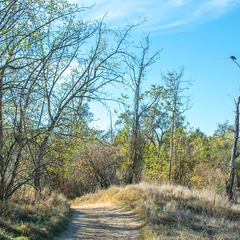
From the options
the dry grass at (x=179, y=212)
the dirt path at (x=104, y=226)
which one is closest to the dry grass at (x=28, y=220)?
the dirt path at (x=104, y=226)

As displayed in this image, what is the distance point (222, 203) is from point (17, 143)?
30.3ft

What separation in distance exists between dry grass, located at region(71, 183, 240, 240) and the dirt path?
17.4 inches

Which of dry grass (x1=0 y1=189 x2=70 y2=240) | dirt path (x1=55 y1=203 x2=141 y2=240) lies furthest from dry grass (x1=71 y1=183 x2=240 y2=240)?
dry grass (x1=0 y1=189 x2=70 y2=240)

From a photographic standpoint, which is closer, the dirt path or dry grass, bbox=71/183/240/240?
dry grass, bbox=71/183/240/240

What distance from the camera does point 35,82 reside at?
31.8 feet

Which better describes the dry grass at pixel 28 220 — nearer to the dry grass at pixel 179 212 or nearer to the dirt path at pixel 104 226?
the dirt path at pixel 104 226

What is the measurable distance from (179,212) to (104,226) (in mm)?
2784

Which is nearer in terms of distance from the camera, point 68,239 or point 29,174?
point 68,239

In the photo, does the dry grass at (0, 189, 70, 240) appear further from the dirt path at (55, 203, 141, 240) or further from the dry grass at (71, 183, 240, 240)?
the dry grass at (71, 183, 240, 240)

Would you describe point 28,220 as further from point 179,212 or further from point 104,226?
point 179,212

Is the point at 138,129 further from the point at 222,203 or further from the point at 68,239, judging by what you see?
the point at 68,239

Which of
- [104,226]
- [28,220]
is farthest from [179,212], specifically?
[28,220]

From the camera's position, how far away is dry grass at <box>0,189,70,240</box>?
26.8ft

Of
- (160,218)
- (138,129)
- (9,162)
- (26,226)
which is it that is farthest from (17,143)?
(138,129)
